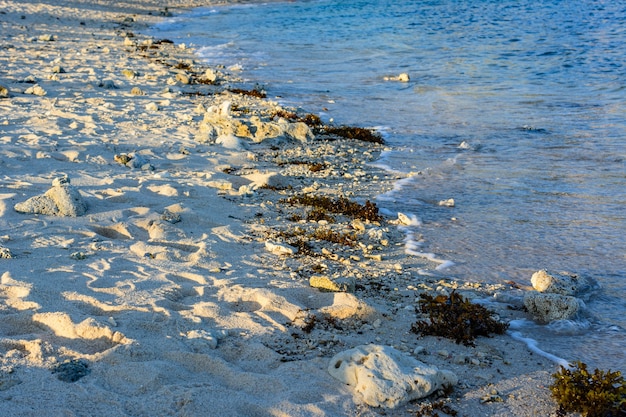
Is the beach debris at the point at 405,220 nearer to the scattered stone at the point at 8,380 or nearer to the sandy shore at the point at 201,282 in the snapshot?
the sandy shore at the point at 201,282

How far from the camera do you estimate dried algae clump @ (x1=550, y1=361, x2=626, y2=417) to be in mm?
3967

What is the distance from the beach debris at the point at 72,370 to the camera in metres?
3.71

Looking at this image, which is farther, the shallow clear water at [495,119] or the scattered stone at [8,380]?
the shallow clear water at [495,119]

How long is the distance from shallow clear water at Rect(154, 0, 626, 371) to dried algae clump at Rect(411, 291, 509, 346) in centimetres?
50

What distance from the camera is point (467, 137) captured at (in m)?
12.1

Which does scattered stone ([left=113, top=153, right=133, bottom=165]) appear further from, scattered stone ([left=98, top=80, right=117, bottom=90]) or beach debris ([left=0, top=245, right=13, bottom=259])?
scattered stone ([left=98, top=80, right=117, bottom=90])

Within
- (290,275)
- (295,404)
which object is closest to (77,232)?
(290,275)

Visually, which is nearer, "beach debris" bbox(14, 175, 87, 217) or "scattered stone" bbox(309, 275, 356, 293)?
"scattered stone" bbox(309, 275, 356, 293)

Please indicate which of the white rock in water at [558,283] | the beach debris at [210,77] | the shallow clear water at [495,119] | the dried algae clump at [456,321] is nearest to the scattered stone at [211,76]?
the beach debris at [210,77]

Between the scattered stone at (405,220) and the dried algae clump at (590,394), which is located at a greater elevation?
the dried algae clump at (590,394)

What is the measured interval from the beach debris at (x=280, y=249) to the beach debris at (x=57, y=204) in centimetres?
220

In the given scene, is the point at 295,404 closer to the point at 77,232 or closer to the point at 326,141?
the point at 77,232

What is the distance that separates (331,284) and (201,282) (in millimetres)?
1209

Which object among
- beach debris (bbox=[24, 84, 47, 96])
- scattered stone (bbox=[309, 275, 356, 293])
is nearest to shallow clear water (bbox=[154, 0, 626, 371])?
scattered stone (bbox=[309, 275, 356, 293])
